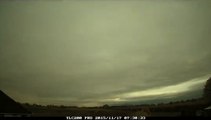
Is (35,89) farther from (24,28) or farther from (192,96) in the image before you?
(192,96)

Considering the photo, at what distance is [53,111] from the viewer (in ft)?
37.0

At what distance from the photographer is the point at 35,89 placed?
1133cm

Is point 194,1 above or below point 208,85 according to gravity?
above

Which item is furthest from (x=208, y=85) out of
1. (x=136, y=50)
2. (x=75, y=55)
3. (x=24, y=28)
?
(x=24, y=28)

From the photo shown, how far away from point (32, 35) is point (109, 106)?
1.28 m

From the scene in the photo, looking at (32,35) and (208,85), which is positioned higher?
(32,35)

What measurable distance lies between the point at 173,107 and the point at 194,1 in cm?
132

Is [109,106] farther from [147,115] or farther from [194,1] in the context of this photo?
[194,1]

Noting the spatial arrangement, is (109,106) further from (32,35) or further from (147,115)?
(32,35)

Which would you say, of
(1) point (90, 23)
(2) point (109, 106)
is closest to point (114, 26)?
(1) point (90, 23)

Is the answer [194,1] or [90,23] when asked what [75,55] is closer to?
[90,23]

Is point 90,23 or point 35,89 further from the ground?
point 90,23

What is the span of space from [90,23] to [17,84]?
3.83 feet

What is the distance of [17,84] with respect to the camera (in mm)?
11305
